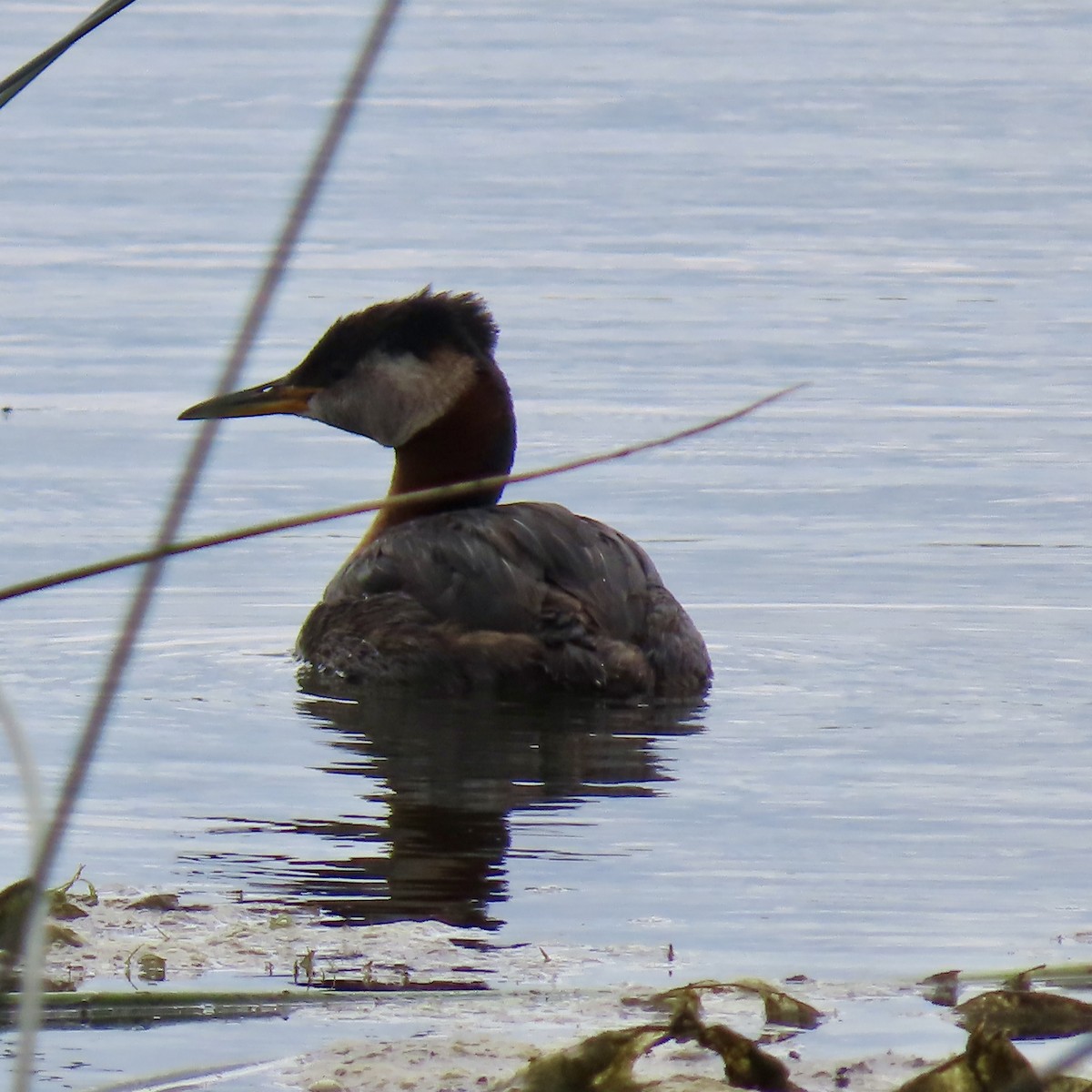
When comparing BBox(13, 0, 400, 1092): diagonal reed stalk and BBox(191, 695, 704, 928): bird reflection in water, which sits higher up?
BBox(13, 0, 400, 1092): diagonal reed stalk

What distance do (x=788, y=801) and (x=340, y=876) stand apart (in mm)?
1323

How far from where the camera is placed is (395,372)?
8945 mm

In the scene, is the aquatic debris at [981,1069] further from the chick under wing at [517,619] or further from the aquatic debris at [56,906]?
the chick under wing at [517,619]

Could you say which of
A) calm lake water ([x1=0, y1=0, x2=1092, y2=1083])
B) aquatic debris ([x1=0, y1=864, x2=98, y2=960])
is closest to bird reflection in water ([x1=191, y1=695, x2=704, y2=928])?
calm lake water ([x1=0, y1=0, x2=1092, y2=1083])

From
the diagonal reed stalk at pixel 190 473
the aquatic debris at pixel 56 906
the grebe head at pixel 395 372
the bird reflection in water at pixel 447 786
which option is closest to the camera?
the diagonal reed stalk at pixel 190 473

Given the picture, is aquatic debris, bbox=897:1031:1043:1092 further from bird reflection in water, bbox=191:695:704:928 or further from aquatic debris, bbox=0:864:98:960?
bird reflection in water, bbox=191:695:704:928

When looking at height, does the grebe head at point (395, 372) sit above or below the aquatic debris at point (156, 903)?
above

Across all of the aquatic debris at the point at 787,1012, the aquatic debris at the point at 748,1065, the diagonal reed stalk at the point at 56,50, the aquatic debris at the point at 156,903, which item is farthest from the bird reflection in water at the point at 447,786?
the diagonal reed stalk at the point at 56,50

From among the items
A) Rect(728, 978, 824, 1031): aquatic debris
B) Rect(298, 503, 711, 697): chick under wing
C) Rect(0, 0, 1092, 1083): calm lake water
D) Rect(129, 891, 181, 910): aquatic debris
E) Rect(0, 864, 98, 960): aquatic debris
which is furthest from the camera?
Rect(298, 503, 711, 697): chick under wing

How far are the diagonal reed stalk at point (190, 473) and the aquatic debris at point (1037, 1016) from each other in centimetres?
258

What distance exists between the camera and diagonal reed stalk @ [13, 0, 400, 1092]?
187 centimetres

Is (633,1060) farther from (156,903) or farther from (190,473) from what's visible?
(190,473)

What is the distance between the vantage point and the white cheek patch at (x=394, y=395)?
891 cm

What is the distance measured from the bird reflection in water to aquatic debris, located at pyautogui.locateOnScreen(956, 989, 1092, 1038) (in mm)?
1314
